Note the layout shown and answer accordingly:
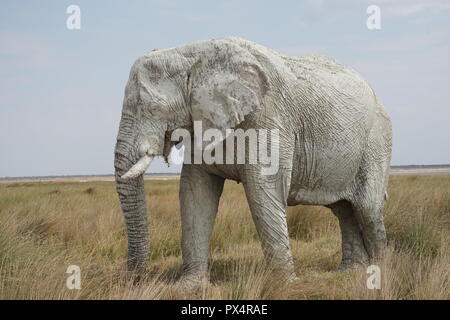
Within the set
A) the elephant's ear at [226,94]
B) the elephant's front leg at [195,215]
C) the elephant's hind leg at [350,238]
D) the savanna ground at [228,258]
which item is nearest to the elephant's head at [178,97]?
the elephant's ear at [226,94]

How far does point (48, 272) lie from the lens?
14.5ft

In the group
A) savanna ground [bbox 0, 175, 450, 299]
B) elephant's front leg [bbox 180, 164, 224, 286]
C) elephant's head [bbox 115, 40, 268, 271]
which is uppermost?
elephant's head [bbox 115, 40, 268, 271]

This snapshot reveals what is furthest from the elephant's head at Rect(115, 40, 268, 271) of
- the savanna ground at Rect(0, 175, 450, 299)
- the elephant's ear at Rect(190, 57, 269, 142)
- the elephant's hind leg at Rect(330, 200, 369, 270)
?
the elephant's hind leg at Rect(330, 200, 369, 270)

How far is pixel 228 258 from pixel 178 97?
8.41ft

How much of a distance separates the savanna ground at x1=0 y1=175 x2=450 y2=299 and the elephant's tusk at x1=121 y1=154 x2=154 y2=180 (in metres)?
0.87

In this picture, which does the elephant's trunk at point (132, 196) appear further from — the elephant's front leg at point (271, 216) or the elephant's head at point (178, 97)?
the elephant's front leg at point (271, 216)

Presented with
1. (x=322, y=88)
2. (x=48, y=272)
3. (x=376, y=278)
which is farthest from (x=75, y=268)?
(x=322, y=88)

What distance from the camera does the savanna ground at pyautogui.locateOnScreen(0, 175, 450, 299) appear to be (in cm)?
430

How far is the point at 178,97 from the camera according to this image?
190 inches

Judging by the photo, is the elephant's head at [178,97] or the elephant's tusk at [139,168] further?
the elephant's head at [178,97]

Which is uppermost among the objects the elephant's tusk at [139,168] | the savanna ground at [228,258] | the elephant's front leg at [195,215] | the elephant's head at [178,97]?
the elephant's head at [178,97]

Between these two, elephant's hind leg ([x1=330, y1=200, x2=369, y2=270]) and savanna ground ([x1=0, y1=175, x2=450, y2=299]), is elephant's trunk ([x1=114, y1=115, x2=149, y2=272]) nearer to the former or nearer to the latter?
savanna ground ([x1=0, y1=175, x2=450, y2=299])

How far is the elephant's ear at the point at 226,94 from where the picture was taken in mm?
4707

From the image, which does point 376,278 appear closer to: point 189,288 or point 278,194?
point 278,194
